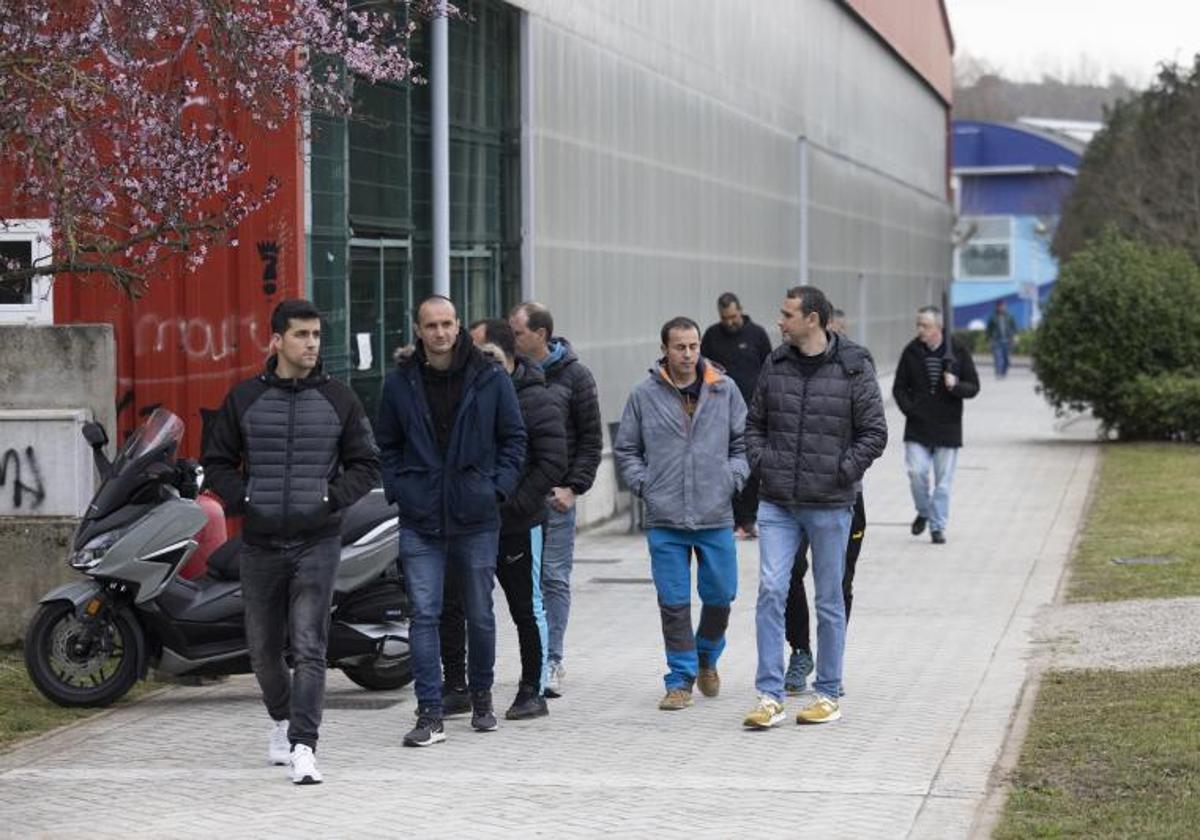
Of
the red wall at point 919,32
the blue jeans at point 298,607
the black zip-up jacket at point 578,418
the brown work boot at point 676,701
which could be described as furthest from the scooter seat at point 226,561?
the red wall at point 919,32

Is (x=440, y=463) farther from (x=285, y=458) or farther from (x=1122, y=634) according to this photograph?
(x=1122, y=634)

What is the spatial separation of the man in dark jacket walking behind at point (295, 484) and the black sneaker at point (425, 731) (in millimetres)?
702

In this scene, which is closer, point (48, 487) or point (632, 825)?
point (632, 825)

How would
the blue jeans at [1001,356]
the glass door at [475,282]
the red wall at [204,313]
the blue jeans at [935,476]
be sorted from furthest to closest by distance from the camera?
the blue jeans at [1001,356] → the glass door at [475,282] → the blue jeans at [935,476] → the red wall at [204,313]

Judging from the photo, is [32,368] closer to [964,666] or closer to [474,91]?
[964,666]

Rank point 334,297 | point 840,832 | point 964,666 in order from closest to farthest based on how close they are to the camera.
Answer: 1. point 840,832
2. point 964,666
3. point 334,297

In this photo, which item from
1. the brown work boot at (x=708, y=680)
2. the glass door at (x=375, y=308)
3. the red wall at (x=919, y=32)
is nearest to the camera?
the brown work boot at (x=708, y=680)

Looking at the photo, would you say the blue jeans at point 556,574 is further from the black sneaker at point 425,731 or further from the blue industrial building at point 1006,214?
the blue industrial building at point 1006,214

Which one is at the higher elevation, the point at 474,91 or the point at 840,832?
the point at 474,91

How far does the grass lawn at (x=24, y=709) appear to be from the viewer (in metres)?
10.2

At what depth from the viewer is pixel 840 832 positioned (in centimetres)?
787

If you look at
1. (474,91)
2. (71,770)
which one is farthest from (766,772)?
(474,91)

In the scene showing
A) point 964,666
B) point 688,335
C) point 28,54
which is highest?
point 28,54

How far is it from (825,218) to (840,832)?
31.1m
